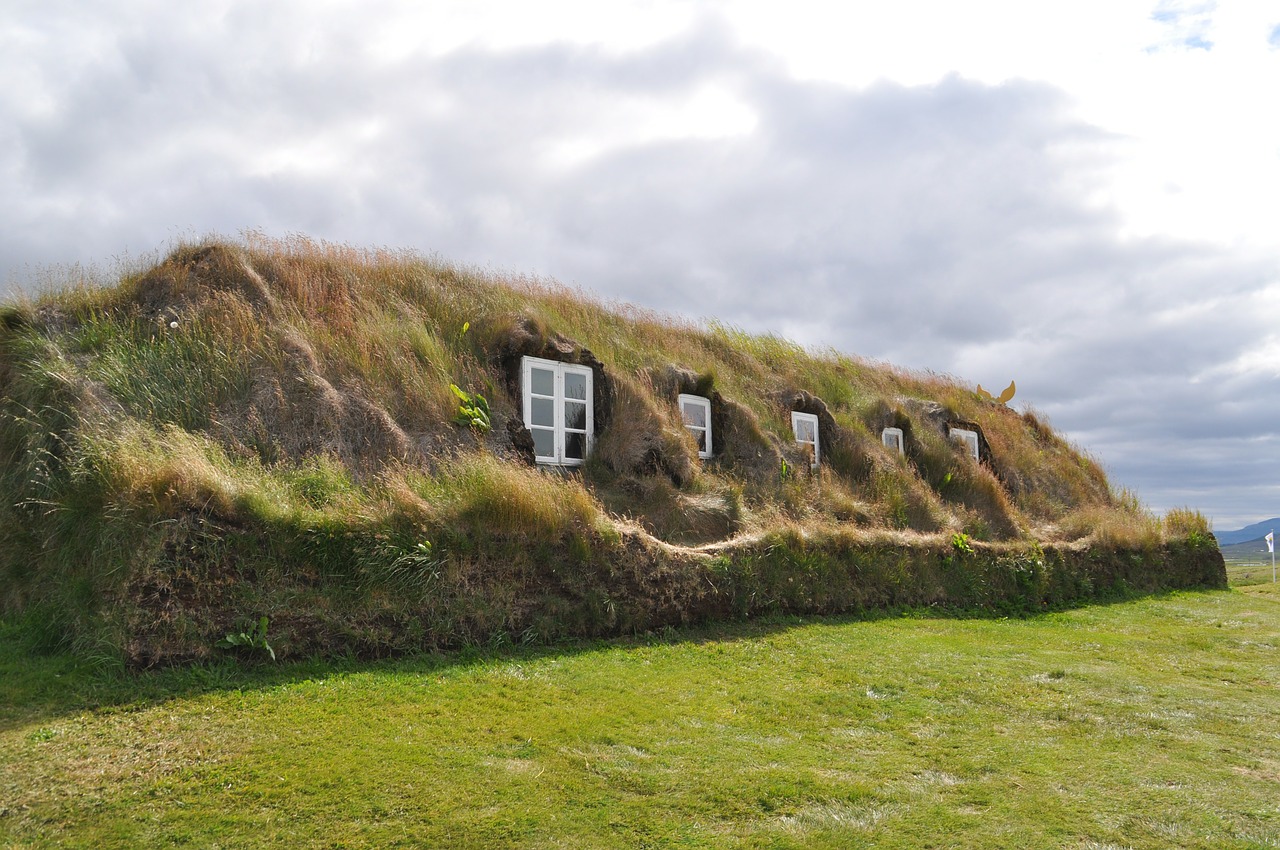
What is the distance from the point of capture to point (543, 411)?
44.4ft

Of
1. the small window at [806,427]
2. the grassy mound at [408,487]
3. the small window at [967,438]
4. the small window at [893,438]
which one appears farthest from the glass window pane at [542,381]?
the small window at [967,438]

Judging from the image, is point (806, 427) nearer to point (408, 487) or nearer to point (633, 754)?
point (408, 487)

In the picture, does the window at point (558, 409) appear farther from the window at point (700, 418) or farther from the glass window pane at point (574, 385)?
the window at point (700, 418)

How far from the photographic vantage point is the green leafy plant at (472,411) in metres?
12.0

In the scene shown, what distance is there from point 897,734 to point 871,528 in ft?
25.8

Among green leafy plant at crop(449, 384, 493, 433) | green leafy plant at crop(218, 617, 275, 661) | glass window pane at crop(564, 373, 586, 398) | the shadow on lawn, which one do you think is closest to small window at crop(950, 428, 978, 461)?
glass window pane at crop(564, 373, 586, 398)

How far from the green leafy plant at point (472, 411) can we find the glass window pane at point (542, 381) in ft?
3.85

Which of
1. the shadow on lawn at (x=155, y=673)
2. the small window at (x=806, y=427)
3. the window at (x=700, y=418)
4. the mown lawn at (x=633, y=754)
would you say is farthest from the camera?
the small window at (x=806, y=427)

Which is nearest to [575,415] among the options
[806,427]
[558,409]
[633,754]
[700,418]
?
[558,409]

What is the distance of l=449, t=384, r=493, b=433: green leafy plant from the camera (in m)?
12.0

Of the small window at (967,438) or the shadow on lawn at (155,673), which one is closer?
the shadow on lawn at (155,673)

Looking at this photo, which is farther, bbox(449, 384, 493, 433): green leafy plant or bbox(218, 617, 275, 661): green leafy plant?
bbox(449, 384, 493, 433): green leafy plant

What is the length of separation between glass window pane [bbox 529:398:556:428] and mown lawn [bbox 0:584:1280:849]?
470 cm

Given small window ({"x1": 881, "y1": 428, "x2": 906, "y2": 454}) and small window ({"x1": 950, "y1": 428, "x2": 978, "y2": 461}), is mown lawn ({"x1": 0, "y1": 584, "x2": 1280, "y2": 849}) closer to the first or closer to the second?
small window ({"x1": 881, "y1": 428, "x2": 906, "y2": 454})
